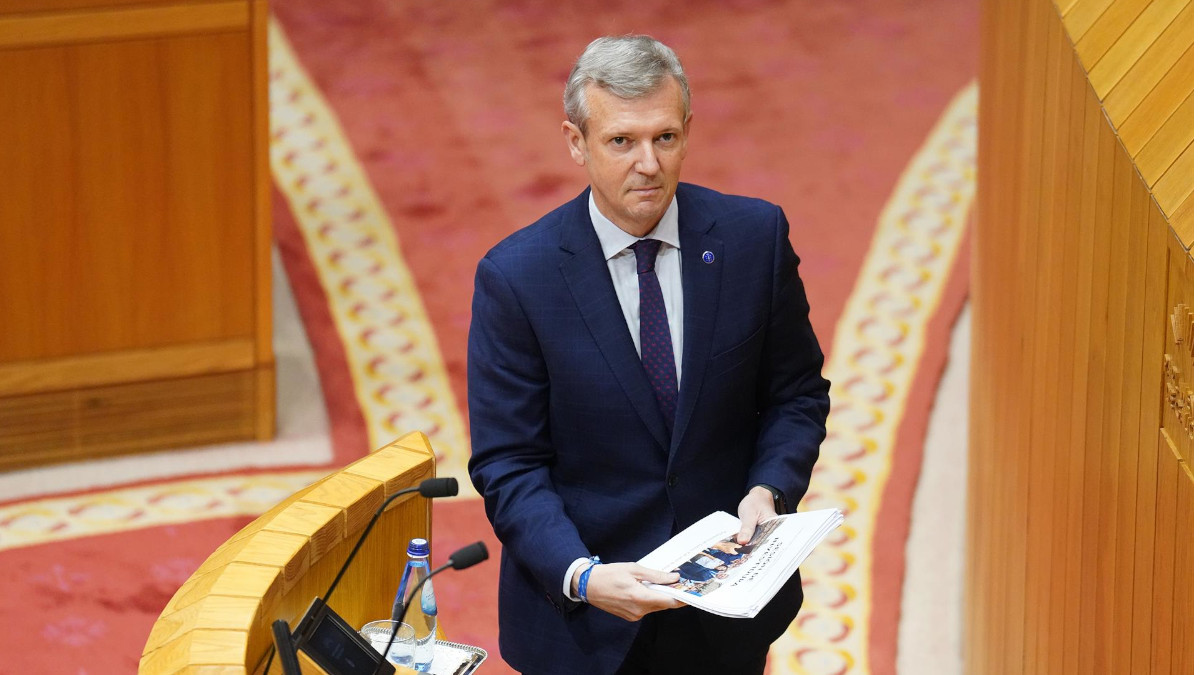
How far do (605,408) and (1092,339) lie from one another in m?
0.84

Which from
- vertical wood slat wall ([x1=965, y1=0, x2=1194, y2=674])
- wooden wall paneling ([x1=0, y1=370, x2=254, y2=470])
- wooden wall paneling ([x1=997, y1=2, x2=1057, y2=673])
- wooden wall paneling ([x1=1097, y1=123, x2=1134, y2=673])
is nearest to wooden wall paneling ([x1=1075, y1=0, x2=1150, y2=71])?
vertical wood slat wall ([x1=965, y1=0, x2=1194, y2=674])

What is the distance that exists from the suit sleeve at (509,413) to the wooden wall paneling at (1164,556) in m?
0.78

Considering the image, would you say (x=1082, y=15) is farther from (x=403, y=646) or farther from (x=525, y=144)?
(x=525, y=144)

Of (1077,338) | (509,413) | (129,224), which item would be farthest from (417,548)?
(129,224)

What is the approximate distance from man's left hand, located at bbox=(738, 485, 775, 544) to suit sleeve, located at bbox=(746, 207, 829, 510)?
0.08 ft

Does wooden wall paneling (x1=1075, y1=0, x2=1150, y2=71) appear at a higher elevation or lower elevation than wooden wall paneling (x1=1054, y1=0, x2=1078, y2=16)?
lower

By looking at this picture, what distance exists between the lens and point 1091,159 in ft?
8.11

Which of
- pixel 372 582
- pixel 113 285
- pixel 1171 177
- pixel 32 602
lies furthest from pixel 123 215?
pixel 1171 177

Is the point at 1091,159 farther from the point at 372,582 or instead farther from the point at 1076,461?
the point at 372,582

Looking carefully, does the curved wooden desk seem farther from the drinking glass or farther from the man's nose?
the man's nose

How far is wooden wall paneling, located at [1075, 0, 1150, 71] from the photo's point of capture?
2449mm

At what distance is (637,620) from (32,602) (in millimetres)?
2683

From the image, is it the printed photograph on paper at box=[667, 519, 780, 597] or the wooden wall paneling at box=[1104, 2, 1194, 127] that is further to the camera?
the wooden wall paneling at box=[1104, 2, 1194, 127]

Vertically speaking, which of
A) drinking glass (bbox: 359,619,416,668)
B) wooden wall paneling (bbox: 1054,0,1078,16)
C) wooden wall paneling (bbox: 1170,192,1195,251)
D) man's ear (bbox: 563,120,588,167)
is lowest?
drinking glass (bbox: 359,619,416,668)
